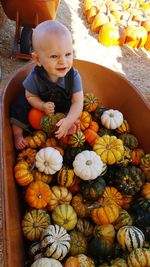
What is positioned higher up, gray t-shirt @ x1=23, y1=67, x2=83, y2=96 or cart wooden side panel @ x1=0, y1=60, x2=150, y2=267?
gray t-shirt @ x1=23, y1=67, x2=83, y2=96

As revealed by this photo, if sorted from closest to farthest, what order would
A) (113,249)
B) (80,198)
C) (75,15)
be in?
1. (113,249)
2. (80,198)
3. (75,15)

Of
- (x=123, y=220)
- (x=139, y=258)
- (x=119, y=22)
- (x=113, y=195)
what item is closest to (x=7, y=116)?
(x=113, y=195)

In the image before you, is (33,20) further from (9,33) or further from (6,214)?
(6,214)

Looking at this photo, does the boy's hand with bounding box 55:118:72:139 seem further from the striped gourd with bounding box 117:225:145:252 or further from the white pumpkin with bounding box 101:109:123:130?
the striped gourd with bounding box 117:225:145:252

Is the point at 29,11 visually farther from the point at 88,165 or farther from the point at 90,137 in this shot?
the point at 88,165

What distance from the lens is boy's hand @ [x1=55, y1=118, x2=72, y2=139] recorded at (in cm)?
174

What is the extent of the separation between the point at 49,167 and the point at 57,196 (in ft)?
0.50

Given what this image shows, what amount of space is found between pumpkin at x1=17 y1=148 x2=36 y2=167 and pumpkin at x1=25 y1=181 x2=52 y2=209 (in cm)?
15

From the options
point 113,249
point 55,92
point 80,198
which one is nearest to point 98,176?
point 80,198

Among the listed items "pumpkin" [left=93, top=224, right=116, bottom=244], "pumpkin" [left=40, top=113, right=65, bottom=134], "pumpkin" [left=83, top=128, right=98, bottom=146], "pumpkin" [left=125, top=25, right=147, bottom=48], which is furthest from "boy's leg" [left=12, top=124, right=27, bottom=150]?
"pumpkin" [left=125, top=25, right=147, bottom=48]

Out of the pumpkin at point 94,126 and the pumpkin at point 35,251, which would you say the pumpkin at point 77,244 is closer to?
the pumpkin at point 35,251

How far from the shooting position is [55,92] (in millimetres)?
1904

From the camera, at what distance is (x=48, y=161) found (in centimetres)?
163

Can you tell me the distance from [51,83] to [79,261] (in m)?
1.00
